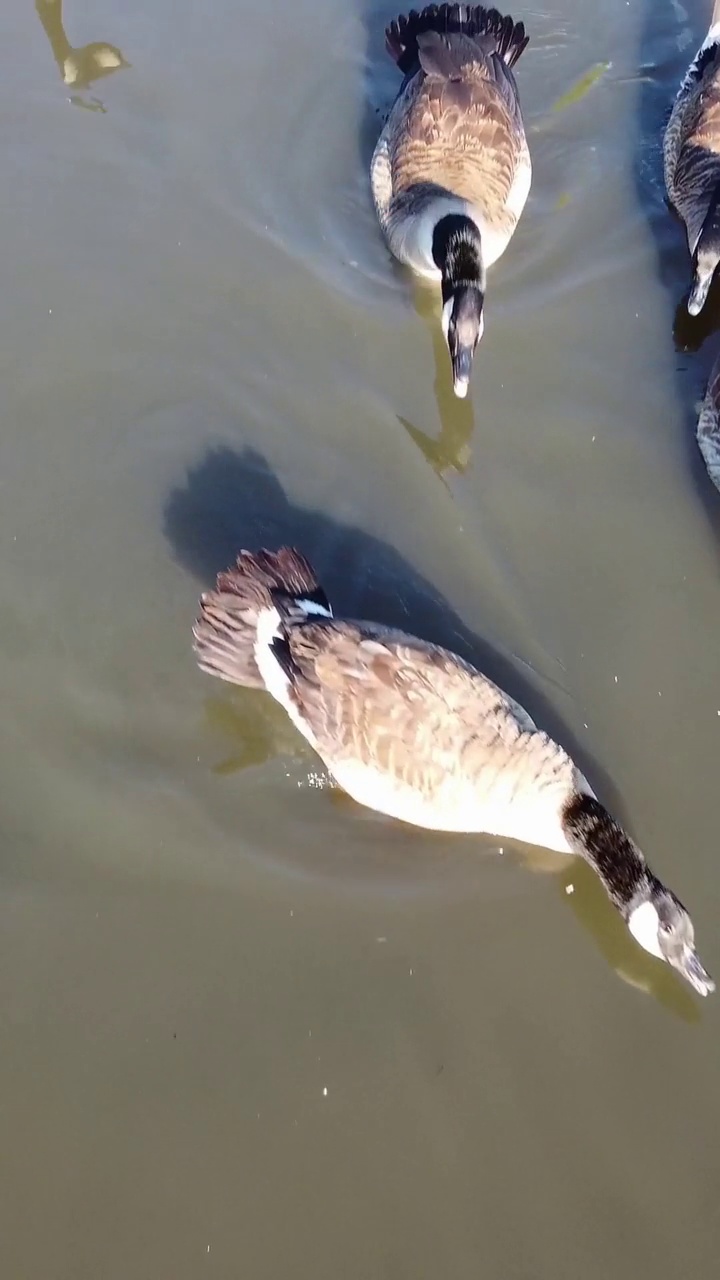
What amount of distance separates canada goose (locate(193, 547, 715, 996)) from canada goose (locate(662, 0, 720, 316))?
3075 millimetres

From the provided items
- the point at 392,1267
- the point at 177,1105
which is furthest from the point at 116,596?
the point at 392,1267

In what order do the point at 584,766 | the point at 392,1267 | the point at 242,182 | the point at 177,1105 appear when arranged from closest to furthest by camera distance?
the point at 392,1267
the point at 177,1105
the point at 584,766
the point at 242,182

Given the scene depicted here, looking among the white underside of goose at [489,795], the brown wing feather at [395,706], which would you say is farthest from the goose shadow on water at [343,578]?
the brown wing feather at [395,706]

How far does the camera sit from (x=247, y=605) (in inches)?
170

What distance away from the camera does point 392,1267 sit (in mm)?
3477

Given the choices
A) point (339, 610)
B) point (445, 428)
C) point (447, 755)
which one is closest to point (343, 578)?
point (339, 610)

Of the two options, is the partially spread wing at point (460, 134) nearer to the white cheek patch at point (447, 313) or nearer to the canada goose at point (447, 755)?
the white cheek patch at point (447, 313)

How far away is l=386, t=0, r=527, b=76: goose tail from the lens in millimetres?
6117

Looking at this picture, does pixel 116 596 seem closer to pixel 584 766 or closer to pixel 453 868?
pixel 453 868

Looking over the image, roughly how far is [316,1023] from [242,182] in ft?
16.1

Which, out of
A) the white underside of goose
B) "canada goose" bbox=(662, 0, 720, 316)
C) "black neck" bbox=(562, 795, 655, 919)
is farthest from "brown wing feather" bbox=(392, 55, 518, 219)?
"black neck" bbox=(562, 795, 655, 919)

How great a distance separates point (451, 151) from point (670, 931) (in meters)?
4.68

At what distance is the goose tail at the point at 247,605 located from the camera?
432 cm

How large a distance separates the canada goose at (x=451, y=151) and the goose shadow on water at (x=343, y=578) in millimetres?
1399
